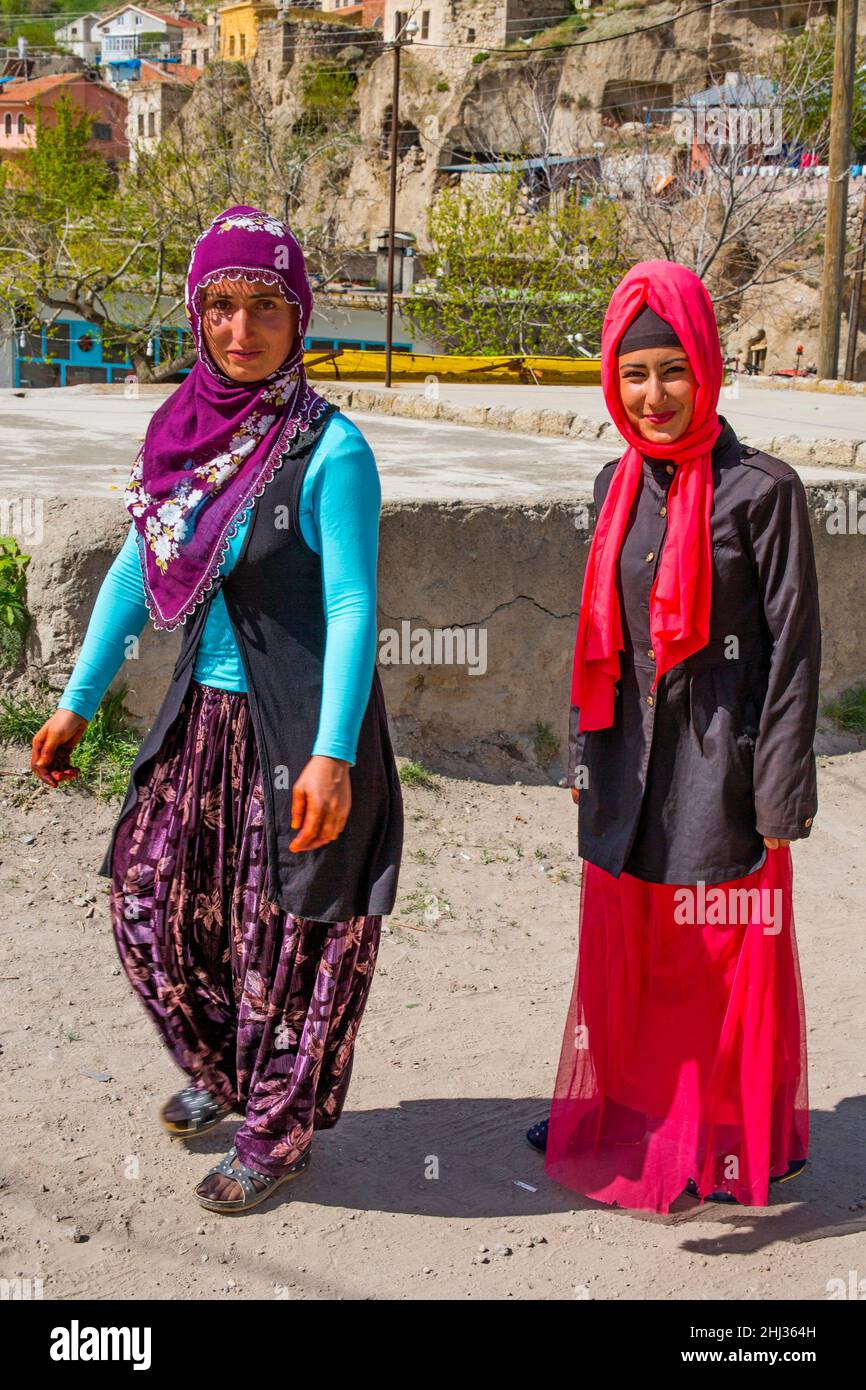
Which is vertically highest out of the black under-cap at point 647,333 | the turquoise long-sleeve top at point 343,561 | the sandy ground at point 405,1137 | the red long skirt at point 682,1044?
the black under-cap at point 647,333

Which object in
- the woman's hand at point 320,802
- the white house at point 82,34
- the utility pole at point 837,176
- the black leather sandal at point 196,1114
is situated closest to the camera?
the woman's hand at point 320,802

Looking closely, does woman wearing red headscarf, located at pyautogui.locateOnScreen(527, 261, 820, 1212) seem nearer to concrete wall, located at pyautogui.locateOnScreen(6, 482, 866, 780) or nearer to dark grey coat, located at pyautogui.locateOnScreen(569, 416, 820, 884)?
dark grey coat, located at pyautogui.locateOnScreen(569, 416, 820, 884)

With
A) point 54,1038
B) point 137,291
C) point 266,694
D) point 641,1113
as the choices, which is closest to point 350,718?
point 266,694

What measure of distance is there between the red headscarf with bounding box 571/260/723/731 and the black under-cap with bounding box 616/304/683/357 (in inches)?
0.5

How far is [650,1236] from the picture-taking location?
254cm

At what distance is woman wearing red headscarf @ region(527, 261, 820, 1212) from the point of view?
7.89ft

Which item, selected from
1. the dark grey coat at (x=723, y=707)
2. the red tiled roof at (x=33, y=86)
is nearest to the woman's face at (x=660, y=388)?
the dark grey coat at (x=723, y=707)

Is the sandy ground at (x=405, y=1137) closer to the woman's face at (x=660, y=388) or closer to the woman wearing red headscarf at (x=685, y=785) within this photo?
the woman wearing red headscarf at (x=685, y=785)

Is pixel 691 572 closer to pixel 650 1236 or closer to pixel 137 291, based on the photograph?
pixel 650 1236

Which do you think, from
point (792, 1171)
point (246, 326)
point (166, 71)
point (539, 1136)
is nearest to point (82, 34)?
point (166, 71)

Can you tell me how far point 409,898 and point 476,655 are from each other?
1158 millimetres

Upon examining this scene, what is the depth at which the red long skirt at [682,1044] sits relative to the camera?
8.34 feet

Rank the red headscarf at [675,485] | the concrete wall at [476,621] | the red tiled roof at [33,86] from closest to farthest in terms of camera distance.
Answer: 1. the red headscarf at [675,485]
2. the concrete wall at [476,621]
3. the red tiled roof at [33,86]

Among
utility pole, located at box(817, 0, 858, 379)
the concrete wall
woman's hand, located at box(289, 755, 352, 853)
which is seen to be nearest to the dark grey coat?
woman's hand, located at box(289, 755, 352, 853)
